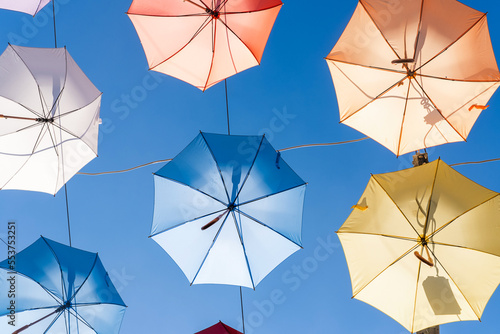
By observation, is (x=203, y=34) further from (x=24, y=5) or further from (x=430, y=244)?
(x=430, y=244)

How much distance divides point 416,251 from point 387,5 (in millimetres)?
3946

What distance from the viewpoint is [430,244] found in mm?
6969

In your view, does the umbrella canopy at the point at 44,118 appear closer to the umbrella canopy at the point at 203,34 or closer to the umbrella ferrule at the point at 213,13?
the umbrella canopy at the point at 203,34

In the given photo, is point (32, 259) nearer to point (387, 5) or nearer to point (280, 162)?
point (280, 162)

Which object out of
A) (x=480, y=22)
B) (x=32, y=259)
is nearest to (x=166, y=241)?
(x=32, y=259)

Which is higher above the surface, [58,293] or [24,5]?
[24,5]

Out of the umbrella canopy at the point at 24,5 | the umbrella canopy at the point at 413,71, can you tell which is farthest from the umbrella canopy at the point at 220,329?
the umbrella canopy at the point at 24,5

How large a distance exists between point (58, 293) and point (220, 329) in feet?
8.80

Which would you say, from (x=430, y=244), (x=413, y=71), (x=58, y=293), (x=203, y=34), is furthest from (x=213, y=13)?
(x=58, y=293)

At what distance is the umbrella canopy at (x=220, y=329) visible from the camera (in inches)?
307

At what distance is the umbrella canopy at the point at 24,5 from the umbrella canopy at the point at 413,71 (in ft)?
16.5

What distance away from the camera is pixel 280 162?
7.83m

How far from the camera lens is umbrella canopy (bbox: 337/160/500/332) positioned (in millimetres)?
6949

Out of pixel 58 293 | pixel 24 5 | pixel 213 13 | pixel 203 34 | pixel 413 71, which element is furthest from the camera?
pixel 203 34
